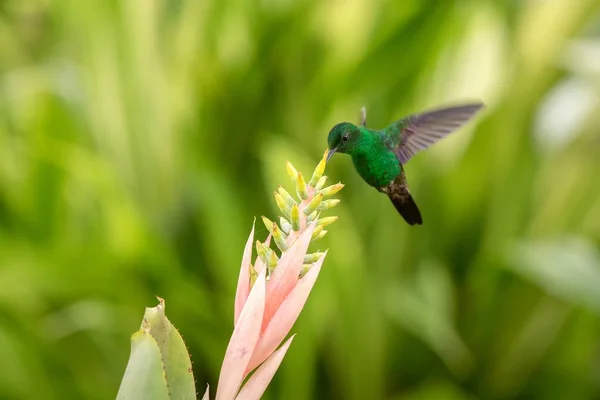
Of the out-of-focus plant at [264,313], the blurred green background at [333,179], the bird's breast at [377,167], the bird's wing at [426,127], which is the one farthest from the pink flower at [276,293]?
the blurred green background at [333,179]

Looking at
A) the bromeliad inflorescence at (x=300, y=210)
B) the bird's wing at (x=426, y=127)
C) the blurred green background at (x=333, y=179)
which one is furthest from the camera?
the blurred green background at (x=333, y=179)

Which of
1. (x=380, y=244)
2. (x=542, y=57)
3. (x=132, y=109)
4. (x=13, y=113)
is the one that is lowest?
(x=380, y=244)

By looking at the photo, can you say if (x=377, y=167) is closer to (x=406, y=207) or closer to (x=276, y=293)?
(x=406, y=207)

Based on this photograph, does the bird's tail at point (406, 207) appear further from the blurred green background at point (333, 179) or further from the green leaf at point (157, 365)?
the blurred green background at point (333, 179)

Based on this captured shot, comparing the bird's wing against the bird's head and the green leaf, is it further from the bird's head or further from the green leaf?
the green leaf

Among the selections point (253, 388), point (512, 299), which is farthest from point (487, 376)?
point (253, 388)

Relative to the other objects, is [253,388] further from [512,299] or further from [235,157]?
[235,157]

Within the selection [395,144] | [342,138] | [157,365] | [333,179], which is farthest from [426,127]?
[333,179]
